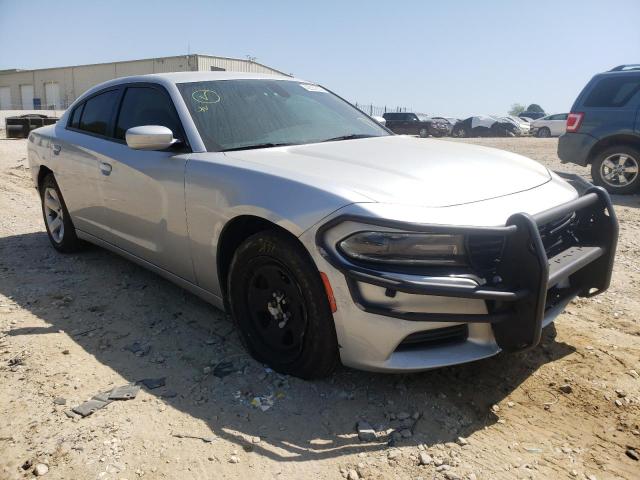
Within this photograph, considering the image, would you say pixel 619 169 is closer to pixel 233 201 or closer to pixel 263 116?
pixel 263 116

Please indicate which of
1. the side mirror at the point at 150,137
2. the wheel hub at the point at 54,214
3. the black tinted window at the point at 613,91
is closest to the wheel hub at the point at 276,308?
the side mirror at the point at 150,137

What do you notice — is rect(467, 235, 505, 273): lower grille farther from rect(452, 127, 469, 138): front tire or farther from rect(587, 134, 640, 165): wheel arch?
rect(452, 127, 469, 138): front tire

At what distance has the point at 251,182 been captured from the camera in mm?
2680

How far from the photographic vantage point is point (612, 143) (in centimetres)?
816

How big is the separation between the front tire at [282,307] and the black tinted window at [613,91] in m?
7.44

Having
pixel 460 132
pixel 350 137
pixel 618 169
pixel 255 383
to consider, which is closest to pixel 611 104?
pixel 618 169

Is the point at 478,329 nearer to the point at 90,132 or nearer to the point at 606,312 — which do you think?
the point at 606,312

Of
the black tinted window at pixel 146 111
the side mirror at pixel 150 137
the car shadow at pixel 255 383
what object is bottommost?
the car shadow at pixel 255 383

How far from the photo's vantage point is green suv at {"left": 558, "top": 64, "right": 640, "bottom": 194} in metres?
7.95

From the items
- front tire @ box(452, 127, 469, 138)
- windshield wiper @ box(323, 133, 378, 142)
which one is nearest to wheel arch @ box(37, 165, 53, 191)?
windshield wiper @ box(323, 133, 378, 142)

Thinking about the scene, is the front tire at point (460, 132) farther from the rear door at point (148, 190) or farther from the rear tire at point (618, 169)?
the rear door at point (148, 190)

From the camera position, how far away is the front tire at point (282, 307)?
8.05 ft

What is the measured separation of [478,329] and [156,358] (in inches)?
70.6

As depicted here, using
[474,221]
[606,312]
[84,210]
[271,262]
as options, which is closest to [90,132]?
[84,210]
